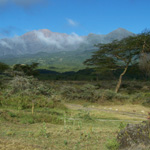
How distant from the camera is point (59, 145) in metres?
4.91

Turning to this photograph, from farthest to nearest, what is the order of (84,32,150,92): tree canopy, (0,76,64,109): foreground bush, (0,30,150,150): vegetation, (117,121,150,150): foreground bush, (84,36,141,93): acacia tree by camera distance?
(84,36,141,93): acacia tree < (84,32,150,92): tree canopy < (0,76,64,109): foreground bush < (0,30,150,150): vegetation < (117,121,150,150): foreground bush

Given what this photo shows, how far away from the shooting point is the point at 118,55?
26.1 m

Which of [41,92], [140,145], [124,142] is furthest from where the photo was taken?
[41,92]

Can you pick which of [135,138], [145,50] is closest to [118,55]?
[145,50]

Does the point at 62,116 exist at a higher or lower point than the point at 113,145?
lower

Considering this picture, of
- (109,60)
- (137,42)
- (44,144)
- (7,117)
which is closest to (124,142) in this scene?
(44,144)

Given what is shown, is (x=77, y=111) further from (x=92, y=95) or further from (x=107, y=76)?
(x=107, y=76)

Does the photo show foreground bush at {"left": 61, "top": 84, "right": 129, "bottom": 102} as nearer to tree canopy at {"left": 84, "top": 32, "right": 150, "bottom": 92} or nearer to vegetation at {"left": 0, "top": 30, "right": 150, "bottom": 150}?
vegetation at {"left": 0, "top": 30, "right": 150, "bottom": 150}

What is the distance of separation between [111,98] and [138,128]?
17160 millimetres

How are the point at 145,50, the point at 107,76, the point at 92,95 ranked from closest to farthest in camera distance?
the point at 92,95, the point at 145,50, the point at 107,76

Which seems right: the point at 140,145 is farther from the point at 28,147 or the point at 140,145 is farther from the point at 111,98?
the point at 111,98

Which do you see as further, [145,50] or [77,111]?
[145,50]

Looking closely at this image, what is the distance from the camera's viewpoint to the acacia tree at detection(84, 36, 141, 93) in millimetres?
24234

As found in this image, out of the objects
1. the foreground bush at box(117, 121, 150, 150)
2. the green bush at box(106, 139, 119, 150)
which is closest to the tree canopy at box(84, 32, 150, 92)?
the foreground bush at box(117, 121, 150, 150)
